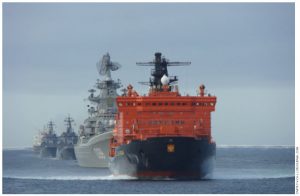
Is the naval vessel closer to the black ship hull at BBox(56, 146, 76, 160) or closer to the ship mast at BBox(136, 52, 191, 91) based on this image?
the ship mast at BBox(136, 52, 191, 91)

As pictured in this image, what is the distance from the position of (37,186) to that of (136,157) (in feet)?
27.3

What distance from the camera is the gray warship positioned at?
4936 inches

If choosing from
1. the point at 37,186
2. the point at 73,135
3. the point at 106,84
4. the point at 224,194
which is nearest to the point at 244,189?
the point at 224,194

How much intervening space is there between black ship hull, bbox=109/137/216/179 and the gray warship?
129 feet

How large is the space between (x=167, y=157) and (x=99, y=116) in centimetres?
5166

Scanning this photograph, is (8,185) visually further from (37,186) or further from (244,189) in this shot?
(244,189)

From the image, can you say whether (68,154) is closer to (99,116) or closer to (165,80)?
(99,116)

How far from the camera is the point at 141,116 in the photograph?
283 ft

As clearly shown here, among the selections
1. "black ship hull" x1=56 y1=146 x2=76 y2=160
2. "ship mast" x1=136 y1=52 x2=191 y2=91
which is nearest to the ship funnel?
"ship mast" x1=136 y1=52 x2=191 y2=91

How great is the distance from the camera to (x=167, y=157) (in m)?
82.1

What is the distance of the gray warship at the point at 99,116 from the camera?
125 m

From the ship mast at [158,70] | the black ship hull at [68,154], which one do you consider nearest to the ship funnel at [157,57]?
the ship mast at [158,70]

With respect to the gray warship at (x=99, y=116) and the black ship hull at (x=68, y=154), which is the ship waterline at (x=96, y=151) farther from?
the black ship hull at (x=68, y=154)

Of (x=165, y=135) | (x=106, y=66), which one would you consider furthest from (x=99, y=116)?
(x=165, y=135)
